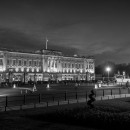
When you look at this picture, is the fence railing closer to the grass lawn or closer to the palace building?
the grass lawn

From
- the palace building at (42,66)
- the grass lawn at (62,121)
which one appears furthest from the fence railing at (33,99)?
the palace building at (42,66)

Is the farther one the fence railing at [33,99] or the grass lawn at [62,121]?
the fence railing at [33,99]

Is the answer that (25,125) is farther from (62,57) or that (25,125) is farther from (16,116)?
(62,57)

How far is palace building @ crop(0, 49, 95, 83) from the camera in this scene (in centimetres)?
12034

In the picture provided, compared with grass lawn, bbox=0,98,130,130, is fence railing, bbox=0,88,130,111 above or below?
above

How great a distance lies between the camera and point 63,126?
14039 mm

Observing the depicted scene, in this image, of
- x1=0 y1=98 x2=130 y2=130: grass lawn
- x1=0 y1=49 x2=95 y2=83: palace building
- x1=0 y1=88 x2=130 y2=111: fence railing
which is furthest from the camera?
x1=0 y1=49 x2=95 y2=83: palace building

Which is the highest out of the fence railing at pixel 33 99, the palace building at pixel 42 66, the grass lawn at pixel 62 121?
the palace building at pixel 42 66

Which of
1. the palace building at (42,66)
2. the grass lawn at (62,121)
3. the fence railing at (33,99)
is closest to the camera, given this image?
the grass lawn at (62,121)

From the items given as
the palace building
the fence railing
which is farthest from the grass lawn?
the palace building

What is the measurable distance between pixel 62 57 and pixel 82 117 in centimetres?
12991

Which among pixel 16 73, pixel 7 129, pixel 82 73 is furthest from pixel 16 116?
pixel 82 73

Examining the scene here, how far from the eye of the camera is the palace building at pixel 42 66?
12034cm

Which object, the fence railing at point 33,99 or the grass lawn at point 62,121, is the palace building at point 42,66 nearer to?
the fence railing at point 33,99
